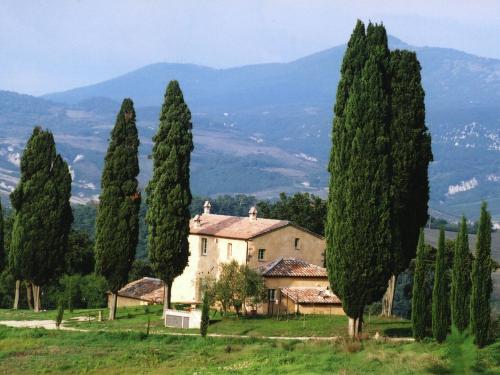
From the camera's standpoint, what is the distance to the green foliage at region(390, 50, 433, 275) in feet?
137

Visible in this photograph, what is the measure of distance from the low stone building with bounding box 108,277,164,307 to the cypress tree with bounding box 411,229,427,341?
2866cm

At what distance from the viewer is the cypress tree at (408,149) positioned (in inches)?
1650

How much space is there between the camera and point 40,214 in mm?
54500

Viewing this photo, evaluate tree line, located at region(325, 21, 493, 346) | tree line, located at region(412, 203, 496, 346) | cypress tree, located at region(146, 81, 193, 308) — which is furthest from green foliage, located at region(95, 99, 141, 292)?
tree line, located at region(412, 203, 496, 346)

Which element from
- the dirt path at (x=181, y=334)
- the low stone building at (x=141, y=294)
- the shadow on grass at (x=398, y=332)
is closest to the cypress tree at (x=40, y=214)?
the dirt path at (x=181, y=334)

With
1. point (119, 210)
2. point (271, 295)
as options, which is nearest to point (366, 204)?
point (119, 210)

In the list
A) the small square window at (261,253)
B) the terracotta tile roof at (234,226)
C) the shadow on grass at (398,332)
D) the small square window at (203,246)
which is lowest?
the shadow on grass at (398,332)

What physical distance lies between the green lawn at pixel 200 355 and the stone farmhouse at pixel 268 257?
1539 cm

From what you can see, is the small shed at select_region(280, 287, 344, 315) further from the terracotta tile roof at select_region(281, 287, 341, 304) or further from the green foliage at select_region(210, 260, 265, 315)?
the green foliage at select_region(210, 260, 265, 315)

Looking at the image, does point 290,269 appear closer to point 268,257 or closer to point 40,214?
point 268,257

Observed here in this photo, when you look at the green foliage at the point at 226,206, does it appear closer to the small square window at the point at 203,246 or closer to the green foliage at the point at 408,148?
the small square window at the point at 203,246

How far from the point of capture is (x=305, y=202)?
258 feet

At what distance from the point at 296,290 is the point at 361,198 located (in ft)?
60.0

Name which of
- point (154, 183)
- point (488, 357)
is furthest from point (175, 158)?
point (488, 357)
